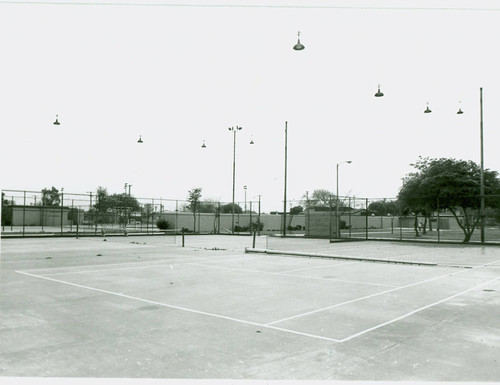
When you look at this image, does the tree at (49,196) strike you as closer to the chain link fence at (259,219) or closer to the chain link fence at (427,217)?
the chain link fence at (259,219)

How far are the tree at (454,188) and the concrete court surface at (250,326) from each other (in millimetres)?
17489

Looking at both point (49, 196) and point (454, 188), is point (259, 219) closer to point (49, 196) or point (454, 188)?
point (454, 188)

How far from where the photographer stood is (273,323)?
681 cm

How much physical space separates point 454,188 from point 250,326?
26.0 meters

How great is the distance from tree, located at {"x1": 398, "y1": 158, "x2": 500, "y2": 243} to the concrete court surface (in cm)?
1749

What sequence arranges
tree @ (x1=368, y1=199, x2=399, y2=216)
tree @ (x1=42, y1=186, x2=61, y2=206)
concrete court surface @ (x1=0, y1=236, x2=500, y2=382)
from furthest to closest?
tree @ (x1=368, y1=199, x2=399, y2=216) < tree @ (x1=42, y1=186, x2=61, y2=206) < concrete court surface @ (x1=0, y1=236, x2=500, y2=382)

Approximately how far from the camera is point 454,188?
29.0 m

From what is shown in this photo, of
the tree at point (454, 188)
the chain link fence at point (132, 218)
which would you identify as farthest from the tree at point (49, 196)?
the tree at point (454, 188)

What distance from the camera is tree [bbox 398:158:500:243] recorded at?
28.7 meters

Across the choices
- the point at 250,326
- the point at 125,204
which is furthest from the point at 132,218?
the point at 250,326

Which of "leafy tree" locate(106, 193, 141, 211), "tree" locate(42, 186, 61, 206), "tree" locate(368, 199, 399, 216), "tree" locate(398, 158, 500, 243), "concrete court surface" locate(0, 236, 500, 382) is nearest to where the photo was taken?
"concrete court surface" locate(0, 236, 500, 382)

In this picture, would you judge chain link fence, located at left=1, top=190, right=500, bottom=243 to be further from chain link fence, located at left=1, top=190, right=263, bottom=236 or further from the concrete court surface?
the concrete court surface

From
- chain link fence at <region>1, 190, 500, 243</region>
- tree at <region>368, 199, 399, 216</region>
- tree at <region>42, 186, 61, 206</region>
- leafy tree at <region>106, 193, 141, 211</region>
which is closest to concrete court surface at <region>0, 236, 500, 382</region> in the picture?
chain link fence at <region>1, 190, 500, 243</region>

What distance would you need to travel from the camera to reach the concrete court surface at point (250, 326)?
15.6 ft
